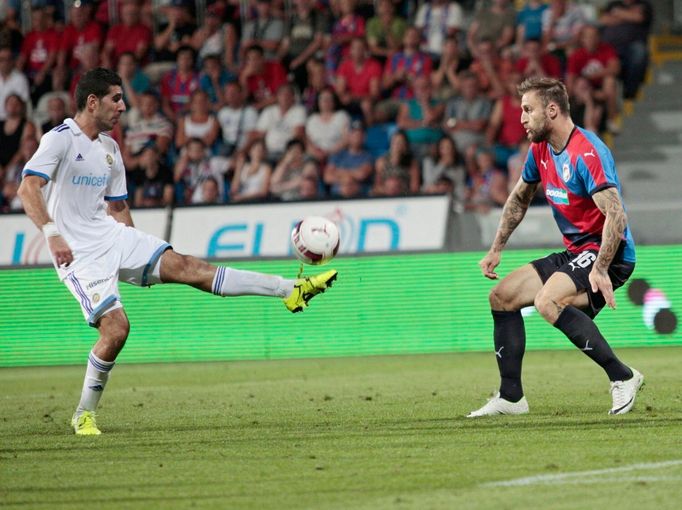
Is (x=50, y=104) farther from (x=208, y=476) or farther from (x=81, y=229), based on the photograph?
(x=208, y=476)

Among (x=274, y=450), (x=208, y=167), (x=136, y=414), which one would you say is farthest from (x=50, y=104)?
(x=274, y=450)

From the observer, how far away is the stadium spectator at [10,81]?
20.8 metres

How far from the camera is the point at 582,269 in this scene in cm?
855

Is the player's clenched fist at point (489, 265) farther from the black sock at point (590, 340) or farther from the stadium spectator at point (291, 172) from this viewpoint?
the stadium spectator at point (291, 172)

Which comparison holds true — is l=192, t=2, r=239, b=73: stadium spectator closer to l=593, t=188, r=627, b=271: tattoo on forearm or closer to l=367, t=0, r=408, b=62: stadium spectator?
l=367, t=0, r=408, b=62: stadium spectator

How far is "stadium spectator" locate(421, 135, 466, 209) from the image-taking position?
17359 mm

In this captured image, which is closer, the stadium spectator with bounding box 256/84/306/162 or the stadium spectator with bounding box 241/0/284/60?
the stadium spectator with bounding box 256/84/306/162

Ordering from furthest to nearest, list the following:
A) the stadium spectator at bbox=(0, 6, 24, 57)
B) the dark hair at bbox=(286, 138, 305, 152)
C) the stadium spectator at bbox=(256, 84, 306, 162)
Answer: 1. the stadium spectator at bbox=(0, 6, 24, 57)
2. the stadium spectator at bbox=(256, 84, 306, 162)
3. the dark hair at bbox=(286, 138, 305, 152)

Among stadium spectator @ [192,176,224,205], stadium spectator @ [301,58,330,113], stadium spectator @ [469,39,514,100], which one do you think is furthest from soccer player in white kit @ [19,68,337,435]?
stadium spectator @ [301,58,330,113]

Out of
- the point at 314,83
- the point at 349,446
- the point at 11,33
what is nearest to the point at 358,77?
the point at 314,83

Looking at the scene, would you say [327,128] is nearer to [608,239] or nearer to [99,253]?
[99,253]

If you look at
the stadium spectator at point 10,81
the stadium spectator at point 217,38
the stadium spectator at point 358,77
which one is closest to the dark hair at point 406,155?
the stadium spectator at point 358,77

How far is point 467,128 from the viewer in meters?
18.2

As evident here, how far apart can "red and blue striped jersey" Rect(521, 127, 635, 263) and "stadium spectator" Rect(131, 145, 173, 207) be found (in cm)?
1042
